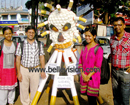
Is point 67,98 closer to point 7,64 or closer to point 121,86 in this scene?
point 121,86

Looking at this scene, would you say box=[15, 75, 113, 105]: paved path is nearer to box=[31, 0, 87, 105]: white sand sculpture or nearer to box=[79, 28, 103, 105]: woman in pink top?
box=[31, 0, 87, 105]: white sand sculpture

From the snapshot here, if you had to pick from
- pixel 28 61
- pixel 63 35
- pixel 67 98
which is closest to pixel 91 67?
pixel 63 35

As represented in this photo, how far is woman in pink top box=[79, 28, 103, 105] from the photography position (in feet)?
6.52

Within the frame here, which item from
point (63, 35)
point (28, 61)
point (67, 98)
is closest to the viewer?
point (28, 61)

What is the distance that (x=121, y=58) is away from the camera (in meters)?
2.03

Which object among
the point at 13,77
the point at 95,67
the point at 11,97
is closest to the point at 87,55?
the point at 95,67

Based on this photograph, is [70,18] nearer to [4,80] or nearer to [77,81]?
[4,80]

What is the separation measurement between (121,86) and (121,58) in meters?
0.44

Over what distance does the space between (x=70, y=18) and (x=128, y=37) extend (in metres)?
1.06

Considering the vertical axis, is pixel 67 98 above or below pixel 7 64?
below

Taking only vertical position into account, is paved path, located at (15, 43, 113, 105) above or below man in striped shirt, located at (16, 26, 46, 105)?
below

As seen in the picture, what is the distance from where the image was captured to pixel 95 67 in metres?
1.99

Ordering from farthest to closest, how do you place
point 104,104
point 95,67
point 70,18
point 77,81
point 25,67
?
1. point 77,81
2. point 104,104
3. point 70,18
4. point 25,67
5. point 95,67

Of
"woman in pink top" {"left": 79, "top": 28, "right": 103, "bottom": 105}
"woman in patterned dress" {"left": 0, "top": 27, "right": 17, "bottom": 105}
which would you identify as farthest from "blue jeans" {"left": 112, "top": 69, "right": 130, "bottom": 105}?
"woman in patterned dress" {"left": 0, "top": 27, "right": 17, "bottom": 105}
